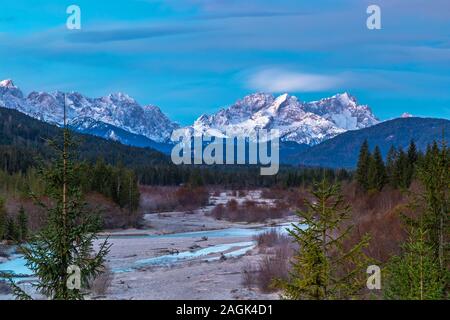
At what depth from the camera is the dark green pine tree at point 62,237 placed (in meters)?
11.1

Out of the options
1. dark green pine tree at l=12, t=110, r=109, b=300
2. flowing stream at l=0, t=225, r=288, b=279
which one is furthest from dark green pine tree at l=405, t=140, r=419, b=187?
dark green pine tree at l=12, t=110, r=109, b=300

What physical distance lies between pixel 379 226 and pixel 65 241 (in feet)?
84.2

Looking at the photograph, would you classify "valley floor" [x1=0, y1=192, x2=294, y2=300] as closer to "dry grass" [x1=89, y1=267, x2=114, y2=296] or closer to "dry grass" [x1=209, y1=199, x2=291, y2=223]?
"dry grass" [x1=89, y1=267, x2=114, y2=296]

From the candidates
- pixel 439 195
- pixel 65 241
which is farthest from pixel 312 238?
pixel 439 195

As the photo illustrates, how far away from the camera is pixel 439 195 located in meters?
14.6

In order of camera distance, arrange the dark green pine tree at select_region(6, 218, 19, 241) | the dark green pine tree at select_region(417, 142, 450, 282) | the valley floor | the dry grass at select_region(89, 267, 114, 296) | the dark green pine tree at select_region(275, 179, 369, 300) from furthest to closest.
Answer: the dark green pine tree at select_region(6, 218, 19, 241)
the valley floor
the dry grass at select_region(89, 267, 114, 296)
the dark green pine tree at select_region(417, 142, 450, 282)
the dark green pine tree at select_region(275, 179, 369, 300)

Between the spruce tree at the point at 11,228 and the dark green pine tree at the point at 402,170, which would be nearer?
the spruce tree at the point at 11,228

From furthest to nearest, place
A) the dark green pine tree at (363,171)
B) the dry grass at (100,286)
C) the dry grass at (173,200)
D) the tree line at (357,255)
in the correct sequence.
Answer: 1. the dry grass at (173,200)
2. the dark green pine tree at (363,171)
3. the dry grass at (100,286)
4. the tree line at (357,255)

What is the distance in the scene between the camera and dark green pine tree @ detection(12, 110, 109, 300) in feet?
36.3

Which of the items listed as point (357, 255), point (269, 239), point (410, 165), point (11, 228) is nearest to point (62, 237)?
point (357, 255)

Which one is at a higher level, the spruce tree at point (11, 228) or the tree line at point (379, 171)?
the tree line at point (379, 171)

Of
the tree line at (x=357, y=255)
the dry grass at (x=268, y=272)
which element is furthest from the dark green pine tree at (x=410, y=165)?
the tree line at (x=357, y=255)

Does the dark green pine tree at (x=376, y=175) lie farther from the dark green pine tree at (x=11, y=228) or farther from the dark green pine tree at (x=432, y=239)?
the dark green pine tree at (x=432, y=239)
